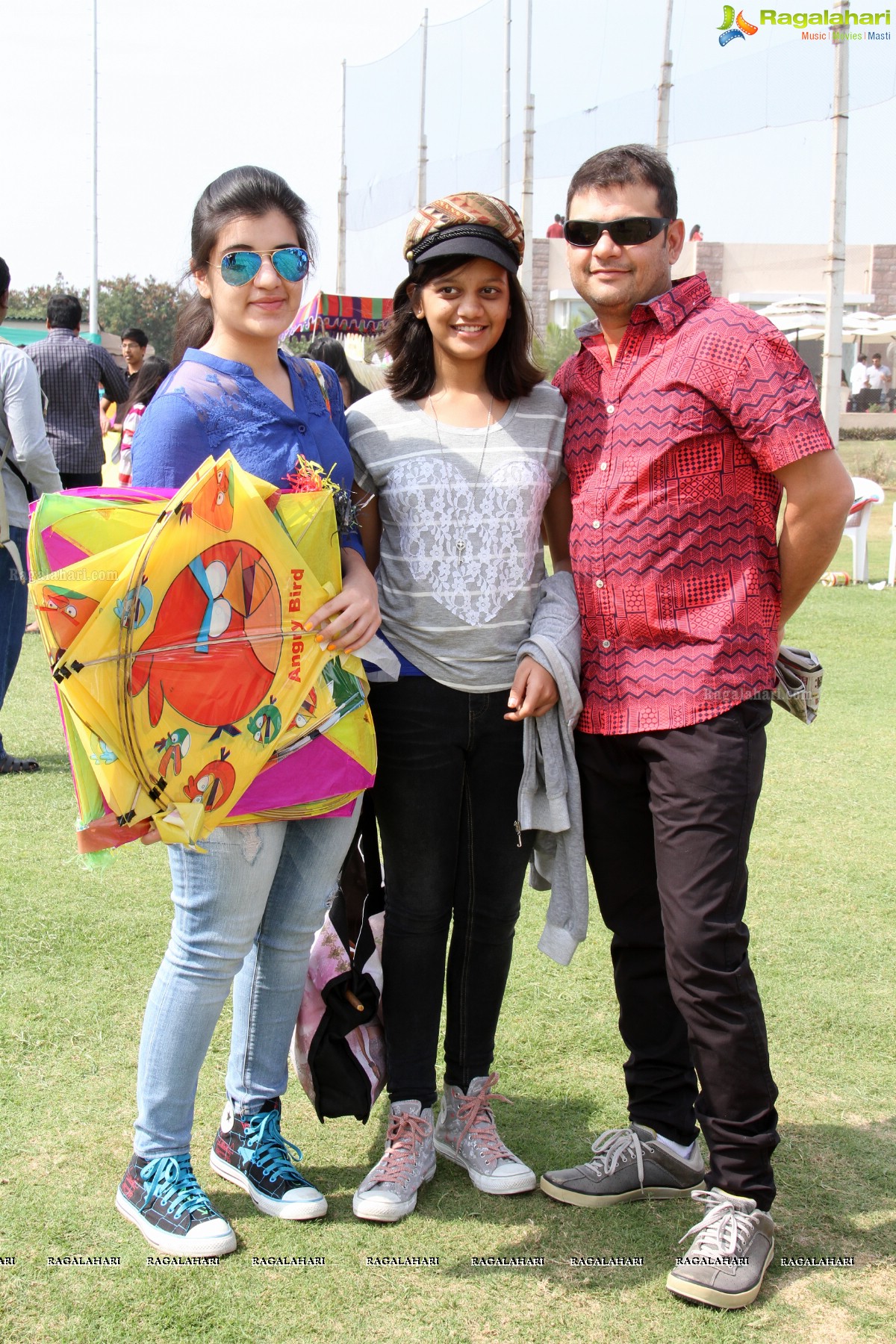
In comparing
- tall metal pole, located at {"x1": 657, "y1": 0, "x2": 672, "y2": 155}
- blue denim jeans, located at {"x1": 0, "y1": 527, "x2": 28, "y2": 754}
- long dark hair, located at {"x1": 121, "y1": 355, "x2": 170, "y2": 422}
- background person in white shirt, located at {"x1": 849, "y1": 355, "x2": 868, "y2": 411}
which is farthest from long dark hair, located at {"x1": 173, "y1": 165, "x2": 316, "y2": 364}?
background person in white shirt, located at {"x1": 849, "y1": 355, "x2": 868, "y2": 411}

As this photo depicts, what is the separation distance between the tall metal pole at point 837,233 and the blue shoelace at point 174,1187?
14119 millimetres

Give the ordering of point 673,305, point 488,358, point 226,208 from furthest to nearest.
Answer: point 488,358
point 673,305
point 226,208

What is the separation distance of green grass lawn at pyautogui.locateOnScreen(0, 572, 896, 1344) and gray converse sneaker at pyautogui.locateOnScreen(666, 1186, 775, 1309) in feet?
0.12

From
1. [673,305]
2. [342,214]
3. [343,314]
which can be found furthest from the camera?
[342,214]

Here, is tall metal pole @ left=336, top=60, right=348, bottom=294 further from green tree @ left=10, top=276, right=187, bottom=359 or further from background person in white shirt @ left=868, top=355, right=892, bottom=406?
green tree @ left=10, top=276, right=187, bottom=359

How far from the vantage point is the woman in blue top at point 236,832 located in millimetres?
2322

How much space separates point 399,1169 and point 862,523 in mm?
9624

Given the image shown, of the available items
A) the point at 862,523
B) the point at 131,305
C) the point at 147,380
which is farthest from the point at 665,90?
the point at 131,305

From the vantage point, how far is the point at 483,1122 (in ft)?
9.01

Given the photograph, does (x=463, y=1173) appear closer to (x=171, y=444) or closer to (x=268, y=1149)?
(x=268, y=1149)

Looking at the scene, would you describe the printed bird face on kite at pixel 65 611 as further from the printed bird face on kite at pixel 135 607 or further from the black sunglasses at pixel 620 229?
the black sunglasses at pixel 620 229

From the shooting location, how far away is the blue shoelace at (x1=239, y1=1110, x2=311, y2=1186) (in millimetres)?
2570

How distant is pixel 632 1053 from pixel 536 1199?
14.8 inches

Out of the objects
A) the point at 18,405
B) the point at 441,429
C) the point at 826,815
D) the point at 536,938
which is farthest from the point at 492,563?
the point at 18,405
